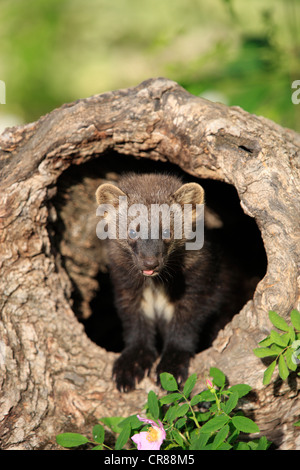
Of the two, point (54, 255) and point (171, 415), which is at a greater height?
point (54, 255)

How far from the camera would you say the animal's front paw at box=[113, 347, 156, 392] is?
4465 mm

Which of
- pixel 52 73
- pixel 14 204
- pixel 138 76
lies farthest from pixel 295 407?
pixel 52 73

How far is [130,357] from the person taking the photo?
15.6 feet

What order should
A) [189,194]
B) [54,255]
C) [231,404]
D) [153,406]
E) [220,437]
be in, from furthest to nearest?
[54,255]
[189,194]
[153,406]
[231,404]
[220,437]

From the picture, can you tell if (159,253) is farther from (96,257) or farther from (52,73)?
(52,73)

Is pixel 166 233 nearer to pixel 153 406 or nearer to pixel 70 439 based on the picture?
pixel 153 406

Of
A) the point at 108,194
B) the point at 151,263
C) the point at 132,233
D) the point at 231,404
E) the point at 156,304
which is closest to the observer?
the point at 231,404

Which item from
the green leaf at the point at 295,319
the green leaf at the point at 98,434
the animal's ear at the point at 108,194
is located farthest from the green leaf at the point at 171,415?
the animal's ear at the point at 108,194

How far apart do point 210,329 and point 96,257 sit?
1.53 metres

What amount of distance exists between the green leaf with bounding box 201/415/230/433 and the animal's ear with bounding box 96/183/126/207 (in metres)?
2.04

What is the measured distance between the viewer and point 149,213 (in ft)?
14.7

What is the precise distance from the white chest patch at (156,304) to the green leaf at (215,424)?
5.40 ft

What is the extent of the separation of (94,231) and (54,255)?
0.87 meters

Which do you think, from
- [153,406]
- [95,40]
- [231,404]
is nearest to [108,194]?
[153,406]
